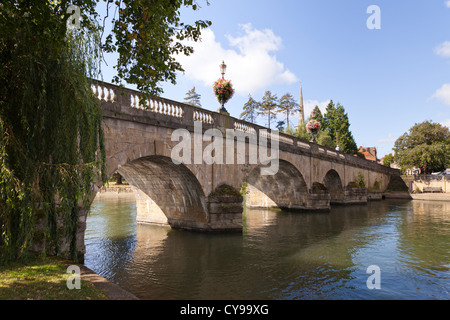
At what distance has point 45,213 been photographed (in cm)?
533

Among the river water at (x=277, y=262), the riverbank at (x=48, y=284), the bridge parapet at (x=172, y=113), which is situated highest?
the bridge parapet at (x=172, y=113)

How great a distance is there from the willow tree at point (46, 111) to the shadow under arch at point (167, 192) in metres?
5.54

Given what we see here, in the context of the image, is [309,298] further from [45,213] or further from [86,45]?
[86,45]

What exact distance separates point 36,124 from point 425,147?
49.5 meters

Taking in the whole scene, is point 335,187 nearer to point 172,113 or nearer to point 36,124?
point 172,113

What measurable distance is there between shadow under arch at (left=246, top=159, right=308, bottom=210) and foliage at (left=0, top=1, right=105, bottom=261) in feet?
51.3

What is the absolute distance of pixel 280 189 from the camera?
23.8 meters

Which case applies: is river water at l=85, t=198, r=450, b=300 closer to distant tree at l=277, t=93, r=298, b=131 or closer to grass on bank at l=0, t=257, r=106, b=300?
grass on bank at l=0, t=257, r=106, b=300

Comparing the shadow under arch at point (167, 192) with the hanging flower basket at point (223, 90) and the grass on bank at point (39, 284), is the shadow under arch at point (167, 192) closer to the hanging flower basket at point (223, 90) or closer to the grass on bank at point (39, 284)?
the hanging flower basket at point (223, 90)

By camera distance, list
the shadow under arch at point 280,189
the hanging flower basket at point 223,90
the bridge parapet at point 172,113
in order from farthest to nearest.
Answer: the shadow under arch at point 280,189 < the hanging flower basket at point 223,90 < the bridge parapet at point 172,113

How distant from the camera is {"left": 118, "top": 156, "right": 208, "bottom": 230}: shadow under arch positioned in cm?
1257

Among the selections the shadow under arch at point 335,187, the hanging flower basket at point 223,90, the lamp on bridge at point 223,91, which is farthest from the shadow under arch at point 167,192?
the shadow under arch at point 335,187

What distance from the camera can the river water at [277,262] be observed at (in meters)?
7.08

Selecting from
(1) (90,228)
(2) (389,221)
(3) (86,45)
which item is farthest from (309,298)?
(2) (389,221)
